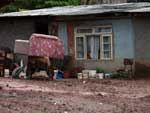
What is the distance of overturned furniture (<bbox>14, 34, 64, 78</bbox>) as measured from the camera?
18.4 metres

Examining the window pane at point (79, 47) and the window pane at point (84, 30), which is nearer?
the window pane at point (84, 30)

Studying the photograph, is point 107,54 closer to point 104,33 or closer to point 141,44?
point 104,33

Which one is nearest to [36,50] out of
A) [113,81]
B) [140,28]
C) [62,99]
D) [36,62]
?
[36,62]

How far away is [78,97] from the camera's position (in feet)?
42.2

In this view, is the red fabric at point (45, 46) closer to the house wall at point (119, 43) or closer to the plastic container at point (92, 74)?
the plastic container at point (92, 74)

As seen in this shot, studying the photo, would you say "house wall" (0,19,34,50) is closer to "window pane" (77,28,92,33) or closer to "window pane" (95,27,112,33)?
"window pane" (77,28,92,33)

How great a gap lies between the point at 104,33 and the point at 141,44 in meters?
1.83

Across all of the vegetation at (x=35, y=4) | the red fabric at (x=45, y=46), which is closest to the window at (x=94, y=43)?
the red fabric at (x=45, y=46)

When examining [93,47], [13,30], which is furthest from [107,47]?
[13,30]

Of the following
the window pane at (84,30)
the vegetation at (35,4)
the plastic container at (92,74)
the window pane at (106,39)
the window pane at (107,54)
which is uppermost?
the vegetation at (35,4)

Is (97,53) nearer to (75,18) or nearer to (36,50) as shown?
(75,18)

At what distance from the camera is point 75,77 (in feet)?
69.3

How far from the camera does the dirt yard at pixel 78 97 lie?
10523 millimetres

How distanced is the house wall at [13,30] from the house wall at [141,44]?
238 inches
